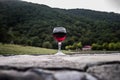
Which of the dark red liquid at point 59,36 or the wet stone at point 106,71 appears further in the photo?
the dark red liquid at point 59,36

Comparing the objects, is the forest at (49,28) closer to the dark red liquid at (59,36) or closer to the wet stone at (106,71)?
the dark red liquid at (59,36)

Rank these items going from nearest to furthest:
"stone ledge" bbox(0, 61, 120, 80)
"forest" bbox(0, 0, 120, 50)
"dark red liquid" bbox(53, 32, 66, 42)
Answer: "stone ledge" bbox(0, 61, 120, 80)
"dark red liquid" bbox(53, 32, 66, 42)
"forest" bbox(0, 0, 120, 50)

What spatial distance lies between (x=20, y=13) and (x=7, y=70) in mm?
35247

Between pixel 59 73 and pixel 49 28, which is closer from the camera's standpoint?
pixel 59 73

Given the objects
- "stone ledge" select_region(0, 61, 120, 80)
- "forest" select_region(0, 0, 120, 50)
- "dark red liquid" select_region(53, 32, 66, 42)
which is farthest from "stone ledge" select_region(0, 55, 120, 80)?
"forest" select_region(0, 0, 120, 50)

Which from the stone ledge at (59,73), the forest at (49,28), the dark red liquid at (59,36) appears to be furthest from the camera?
the forest at (49,28)

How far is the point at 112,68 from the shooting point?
69cm

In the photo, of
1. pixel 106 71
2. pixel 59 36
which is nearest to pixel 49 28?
pixel 59 36

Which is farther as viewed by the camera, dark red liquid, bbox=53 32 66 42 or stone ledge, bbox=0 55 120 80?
dark red liquid, bbox=53 32 66 42

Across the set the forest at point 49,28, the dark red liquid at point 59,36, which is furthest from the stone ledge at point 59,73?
the forest at point 49,28

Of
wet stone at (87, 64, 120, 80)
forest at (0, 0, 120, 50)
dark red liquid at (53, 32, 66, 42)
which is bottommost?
forest at (0, 0, 120, 50)

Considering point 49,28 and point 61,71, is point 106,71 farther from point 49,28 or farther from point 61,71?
point 49,28

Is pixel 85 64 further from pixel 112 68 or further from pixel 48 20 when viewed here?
pixel 48 20

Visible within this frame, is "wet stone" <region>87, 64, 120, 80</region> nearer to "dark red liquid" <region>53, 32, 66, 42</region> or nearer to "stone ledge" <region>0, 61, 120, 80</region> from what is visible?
"stone ledge" <region>0, 61, 120, 80</region>
